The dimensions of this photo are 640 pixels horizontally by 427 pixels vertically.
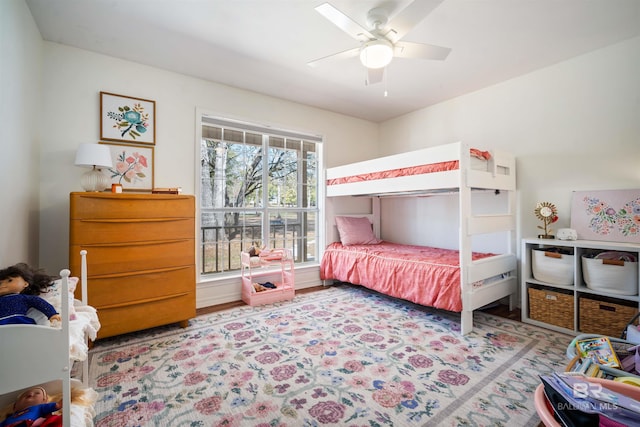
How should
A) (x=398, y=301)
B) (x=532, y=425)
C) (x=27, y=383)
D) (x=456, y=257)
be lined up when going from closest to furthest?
(x=27, y=383), (x=532, y=425), (x=456, y=257), (x=398, y=301)

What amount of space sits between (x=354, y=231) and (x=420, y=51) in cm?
244

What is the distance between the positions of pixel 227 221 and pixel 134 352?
1.64m

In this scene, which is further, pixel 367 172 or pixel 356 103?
pixel 356 103

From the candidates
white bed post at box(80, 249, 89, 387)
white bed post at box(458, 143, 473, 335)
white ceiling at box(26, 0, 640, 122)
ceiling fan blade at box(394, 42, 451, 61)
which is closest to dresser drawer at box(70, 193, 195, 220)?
white bed post at box(80, 249, 89, 387)

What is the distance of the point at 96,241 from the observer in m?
2.17

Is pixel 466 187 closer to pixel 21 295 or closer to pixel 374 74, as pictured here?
pixel 374 74

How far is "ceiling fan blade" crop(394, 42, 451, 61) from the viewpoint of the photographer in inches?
75.2

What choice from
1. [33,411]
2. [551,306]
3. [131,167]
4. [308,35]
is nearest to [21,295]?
[33,411]

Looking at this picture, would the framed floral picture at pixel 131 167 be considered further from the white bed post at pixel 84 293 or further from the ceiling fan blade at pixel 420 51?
the ceiling fan blade at pixel 420 51

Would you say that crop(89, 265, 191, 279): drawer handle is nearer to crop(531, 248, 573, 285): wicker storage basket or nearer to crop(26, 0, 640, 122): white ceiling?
crop(26, 0, 640, 122): white ceiling

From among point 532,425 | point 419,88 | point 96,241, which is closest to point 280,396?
point 532,425

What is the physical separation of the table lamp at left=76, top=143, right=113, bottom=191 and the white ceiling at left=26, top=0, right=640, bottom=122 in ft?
3.07

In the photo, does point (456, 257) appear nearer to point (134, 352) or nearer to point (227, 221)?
point (227, 221)

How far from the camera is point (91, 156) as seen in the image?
2.24 m
